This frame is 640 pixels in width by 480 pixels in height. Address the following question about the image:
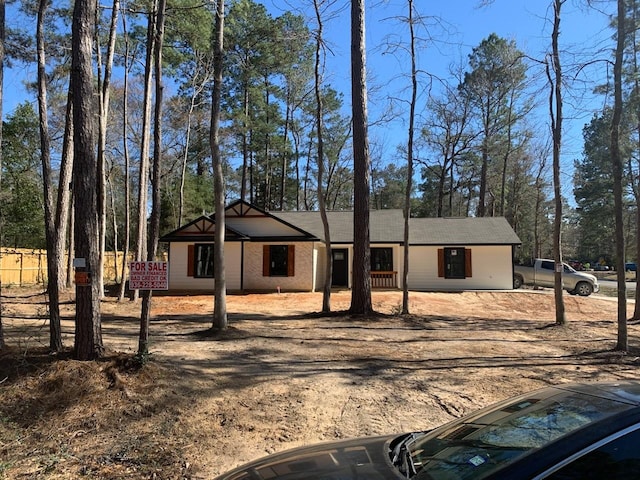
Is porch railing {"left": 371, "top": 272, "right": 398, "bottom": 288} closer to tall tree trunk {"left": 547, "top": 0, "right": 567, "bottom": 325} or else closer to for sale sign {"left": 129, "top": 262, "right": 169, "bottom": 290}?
tall tree trunk {"left": 547, "top": 0, "right": 567, "bottom": 325}

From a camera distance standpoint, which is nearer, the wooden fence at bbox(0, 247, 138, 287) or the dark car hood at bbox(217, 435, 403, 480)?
the dark car hood at bbox(217, 435, 403, 480)

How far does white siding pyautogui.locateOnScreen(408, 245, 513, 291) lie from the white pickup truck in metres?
1.33

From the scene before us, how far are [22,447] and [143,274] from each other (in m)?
2.34

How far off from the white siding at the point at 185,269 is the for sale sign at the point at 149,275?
15873 mm

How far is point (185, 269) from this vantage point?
22.1m

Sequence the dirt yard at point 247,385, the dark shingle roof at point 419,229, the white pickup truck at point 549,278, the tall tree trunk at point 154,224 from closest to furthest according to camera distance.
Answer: the dirt yard at point 247,385
the tall tree trunk at point 154,224
the white pickup truck at point 549,278
the dark shingle roof at point 419,229

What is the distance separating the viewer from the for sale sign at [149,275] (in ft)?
19.5

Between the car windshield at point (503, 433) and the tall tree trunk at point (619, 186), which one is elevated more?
the tall tree trunk at point (619, 186)

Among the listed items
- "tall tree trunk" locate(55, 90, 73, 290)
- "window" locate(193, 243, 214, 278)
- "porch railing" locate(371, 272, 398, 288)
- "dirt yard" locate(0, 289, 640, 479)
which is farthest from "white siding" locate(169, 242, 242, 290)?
"dirt yard" locate(0, 289, 640, 479)

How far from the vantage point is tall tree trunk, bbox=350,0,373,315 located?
1266 cm

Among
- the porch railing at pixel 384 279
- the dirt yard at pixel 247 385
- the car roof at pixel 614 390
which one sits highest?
the car roof at pixel 614 390

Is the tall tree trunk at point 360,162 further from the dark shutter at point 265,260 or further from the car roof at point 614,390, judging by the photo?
the car roof at point 614,390

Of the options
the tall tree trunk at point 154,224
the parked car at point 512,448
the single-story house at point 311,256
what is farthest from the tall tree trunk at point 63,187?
the parked car at point 512,448

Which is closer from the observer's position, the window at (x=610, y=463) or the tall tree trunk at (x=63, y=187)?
the window at (x=610, y=463)
